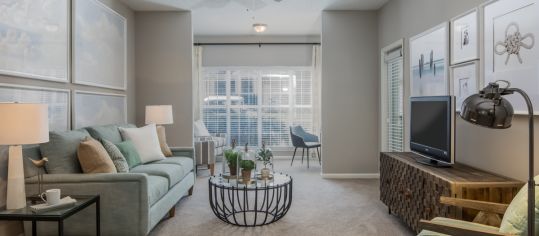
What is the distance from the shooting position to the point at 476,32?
9.81 feet

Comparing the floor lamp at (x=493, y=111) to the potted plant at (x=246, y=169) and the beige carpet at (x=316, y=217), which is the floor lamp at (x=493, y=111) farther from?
the potted plant at (x=246, y=169)

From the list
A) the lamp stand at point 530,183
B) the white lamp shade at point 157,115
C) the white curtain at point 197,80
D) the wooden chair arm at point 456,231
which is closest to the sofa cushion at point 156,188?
the white lamp shade at point 157,115

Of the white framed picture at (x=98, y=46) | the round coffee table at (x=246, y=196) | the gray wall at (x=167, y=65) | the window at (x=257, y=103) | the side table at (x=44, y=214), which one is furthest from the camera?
the window at (x=257, y=103)

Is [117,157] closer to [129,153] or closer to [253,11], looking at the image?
[129,153]

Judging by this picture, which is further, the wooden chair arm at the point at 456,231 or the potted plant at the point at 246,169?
the potted plant at the point at 246,169

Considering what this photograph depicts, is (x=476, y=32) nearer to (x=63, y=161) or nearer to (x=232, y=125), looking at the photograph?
(x=63, y=161)

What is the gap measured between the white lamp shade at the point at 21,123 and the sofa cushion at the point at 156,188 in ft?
2.99

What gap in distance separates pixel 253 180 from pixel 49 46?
227 cm

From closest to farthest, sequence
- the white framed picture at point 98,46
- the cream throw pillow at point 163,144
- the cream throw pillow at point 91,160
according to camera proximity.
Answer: the cream throw pillow at point 91,160, the white framed picture at point 98,46, the cream throw pillow at point 163,144

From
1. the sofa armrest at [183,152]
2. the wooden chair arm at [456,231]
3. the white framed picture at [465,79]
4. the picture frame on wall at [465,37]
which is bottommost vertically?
the wooden chair arm at [456,231]

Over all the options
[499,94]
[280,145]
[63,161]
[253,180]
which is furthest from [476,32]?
[280,145]

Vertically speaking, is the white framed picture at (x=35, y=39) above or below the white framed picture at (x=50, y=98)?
above

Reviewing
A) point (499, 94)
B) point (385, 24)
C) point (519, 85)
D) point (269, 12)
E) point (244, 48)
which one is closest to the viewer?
point (499, 94)

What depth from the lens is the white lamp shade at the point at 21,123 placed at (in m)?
2.36
